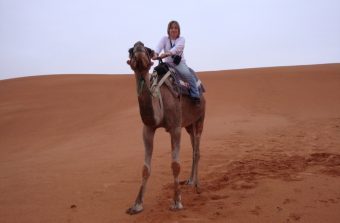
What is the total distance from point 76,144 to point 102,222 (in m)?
9.22

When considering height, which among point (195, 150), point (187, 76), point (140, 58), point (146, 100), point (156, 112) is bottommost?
point (195, 150)

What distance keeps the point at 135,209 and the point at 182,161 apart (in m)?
4.12

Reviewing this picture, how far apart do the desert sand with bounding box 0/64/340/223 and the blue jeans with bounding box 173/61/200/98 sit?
5.74 feet

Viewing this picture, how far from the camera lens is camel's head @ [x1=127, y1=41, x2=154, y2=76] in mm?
4699

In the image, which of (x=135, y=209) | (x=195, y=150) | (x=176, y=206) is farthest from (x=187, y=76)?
(x=135, y=209)

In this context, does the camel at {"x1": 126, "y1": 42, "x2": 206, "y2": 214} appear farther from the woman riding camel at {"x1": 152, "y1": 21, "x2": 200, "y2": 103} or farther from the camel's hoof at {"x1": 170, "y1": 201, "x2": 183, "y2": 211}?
the woman riding camel at {"x1": 152, "y1": 21, "x2": 200, "y2": 103}

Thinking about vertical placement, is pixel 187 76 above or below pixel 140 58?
below

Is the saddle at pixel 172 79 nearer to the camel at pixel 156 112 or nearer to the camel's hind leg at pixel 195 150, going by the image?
the camel at pixel 156 112

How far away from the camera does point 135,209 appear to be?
5.50 meters

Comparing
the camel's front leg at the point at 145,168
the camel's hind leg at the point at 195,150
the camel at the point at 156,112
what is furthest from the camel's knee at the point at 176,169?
the camel's hind leg at the point at 195,150

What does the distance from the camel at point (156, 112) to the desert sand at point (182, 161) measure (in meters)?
0.32

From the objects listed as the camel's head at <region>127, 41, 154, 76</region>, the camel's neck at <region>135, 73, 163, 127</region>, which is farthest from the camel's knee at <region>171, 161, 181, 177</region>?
the camel's head at <region>127, 41, 154, 76</region>

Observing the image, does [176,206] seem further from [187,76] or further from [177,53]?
[177,53]

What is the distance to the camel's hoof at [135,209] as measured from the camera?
5.46 meters
